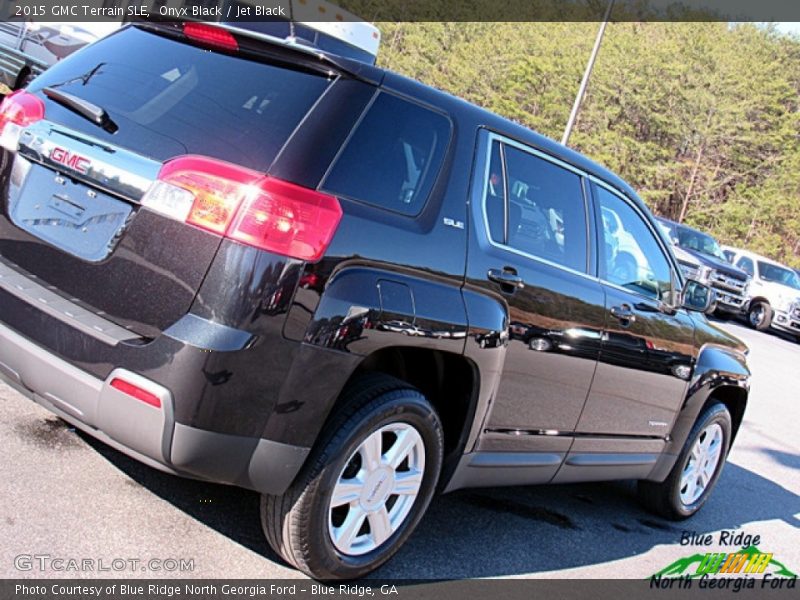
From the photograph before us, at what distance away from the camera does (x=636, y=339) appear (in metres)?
4.48

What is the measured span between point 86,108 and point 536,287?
6.42ft

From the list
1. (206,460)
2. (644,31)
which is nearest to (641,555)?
(206,460)

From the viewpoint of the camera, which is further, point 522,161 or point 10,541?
point 522,161

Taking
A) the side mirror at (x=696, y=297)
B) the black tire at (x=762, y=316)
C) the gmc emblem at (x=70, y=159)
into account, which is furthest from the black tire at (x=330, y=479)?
the black tire at (x=762, y=316)

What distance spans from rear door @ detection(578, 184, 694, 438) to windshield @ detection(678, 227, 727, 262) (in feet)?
58.7

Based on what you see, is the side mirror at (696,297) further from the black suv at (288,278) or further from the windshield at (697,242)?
the windshield at (697,242)

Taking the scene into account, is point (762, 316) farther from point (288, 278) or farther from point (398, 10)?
point (398, 10)

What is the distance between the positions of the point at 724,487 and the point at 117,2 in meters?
11.2

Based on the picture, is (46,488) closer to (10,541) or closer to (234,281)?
(10,541)

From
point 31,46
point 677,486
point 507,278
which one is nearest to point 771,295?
point 31,46

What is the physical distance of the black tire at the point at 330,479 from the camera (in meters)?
3.00

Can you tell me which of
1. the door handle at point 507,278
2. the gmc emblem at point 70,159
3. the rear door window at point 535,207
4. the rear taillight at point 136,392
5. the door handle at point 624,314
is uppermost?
the rear door window at point 535,207

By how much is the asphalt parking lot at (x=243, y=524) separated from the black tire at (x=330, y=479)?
0.65 ft

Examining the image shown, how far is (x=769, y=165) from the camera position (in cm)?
4469
